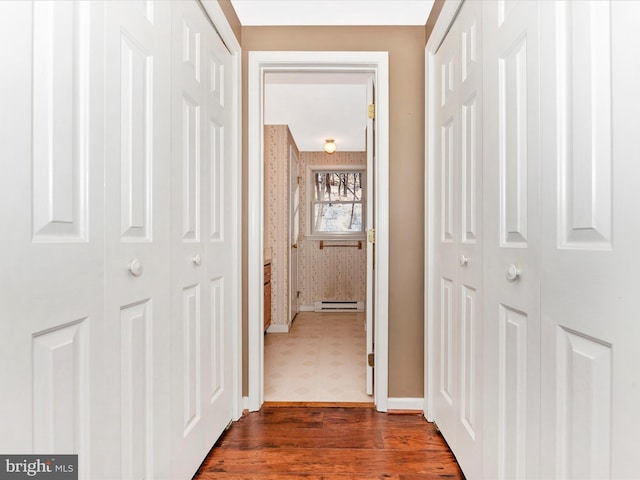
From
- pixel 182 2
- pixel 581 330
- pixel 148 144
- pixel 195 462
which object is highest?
pixel 182 2

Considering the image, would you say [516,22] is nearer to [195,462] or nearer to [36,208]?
[36,208]

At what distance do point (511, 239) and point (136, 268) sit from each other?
1108mm

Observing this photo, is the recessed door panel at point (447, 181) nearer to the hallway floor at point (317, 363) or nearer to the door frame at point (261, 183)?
the door frame at point (261, 183)

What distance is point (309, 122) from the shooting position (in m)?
4.26

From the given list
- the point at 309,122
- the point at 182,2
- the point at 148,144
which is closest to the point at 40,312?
the point at 148,144

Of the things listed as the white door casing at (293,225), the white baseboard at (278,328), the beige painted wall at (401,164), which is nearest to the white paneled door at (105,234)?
the beige painted wall at (401,164)

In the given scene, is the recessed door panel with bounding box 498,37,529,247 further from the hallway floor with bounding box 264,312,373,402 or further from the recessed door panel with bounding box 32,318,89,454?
the hallway floor with bounding box 264,312,373,402

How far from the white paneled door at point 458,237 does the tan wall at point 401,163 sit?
0.14 m

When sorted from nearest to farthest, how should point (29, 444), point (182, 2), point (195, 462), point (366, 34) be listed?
point (29, 444), point (182, 2), point (195, 462), point (366, 34)

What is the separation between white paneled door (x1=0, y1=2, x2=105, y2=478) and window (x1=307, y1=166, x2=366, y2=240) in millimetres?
4849

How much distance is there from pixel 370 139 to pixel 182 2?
4.52 feet

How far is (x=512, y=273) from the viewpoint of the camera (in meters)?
1.06

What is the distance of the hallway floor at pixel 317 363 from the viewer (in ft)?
7.89

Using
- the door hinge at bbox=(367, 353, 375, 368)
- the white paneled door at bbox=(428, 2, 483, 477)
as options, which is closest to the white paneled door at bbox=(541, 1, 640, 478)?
the white paneled door at bbox=(428, 2, 483, 477)
